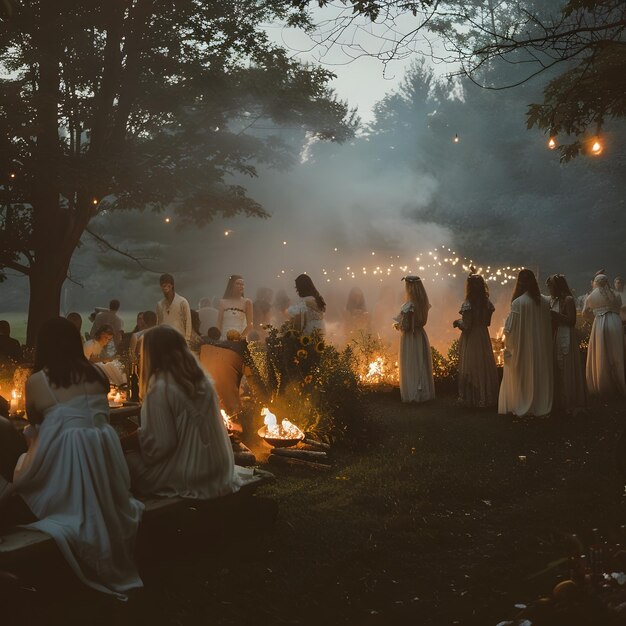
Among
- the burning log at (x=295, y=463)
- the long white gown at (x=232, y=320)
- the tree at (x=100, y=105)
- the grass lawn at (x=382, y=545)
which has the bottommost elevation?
the grass lawn at (x=382, y=545)

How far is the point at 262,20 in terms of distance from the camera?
16391mm

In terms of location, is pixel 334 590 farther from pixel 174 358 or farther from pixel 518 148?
pixel 518 148

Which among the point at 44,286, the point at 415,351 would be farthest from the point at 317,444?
the point at 44,286

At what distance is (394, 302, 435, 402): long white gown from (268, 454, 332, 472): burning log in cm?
525

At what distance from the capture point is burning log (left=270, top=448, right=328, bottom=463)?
28.7ft

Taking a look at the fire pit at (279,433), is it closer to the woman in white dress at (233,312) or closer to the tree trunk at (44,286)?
the woman in white dress at (233,312)

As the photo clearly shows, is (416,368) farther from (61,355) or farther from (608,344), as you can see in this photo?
(61,355)

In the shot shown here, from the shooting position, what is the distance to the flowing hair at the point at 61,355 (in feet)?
16.3

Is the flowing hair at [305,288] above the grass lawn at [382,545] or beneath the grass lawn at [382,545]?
above

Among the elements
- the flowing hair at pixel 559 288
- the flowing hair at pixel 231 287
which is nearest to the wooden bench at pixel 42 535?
the flowing hair at pixel 231 287

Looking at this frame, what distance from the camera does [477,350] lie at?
12.7m

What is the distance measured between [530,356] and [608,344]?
2.75 meters

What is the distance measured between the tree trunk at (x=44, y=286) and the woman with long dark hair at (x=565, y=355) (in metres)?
10.1

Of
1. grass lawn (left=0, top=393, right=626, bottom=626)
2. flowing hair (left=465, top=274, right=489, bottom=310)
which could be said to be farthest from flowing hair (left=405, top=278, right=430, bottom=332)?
grass lawn (left=0, top=393, right=626, bottom=626)
